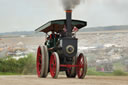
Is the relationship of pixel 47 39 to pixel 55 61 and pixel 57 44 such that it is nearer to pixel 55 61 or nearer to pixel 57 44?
pixel 57 44

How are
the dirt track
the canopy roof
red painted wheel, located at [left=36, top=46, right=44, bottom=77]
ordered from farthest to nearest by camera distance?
1. red painted wheel, located at [left=36, top=46, right=44, bottom=77]
2. the canopy roof
3. the dirt track

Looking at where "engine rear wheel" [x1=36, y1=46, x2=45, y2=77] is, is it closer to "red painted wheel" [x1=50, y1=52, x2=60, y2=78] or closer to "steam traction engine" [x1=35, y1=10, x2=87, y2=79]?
"steam traction engine" [x1=35, y1=10, x2=87, y2=79]

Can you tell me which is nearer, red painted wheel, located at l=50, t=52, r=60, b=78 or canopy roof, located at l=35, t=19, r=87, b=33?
red painted wheel, located at l=50, t=52, r=60, b=78

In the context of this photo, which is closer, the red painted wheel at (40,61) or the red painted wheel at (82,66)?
the red painted wheel at (82,66)

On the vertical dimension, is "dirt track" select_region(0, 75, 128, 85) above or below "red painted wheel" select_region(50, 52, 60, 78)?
below

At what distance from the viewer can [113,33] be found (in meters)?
69.3

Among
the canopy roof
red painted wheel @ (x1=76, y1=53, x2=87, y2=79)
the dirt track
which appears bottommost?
the dirt track

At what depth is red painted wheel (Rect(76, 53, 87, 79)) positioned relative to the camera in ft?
49.7

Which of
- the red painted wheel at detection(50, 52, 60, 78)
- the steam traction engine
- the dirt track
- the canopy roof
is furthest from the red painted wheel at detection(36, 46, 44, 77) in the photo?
the dirt track

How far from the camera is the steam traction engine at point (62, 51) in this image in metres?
15.1

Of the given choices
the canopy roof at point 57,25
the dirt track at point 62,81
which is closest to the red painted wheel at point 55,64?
the dirt track at point 62,81

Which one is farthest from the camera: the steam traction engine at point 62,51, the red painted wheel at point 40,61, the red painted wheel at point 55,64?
A: the red painted wheel at point 40,61

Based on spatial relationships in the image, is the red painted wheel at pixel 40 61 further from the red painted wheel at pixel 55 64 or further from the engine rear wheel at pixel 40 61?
the red painted wheel at pixel 55 64

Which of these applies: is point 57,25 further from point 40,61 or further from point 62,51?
point 40,61
